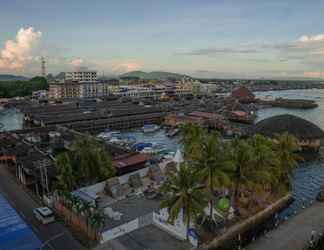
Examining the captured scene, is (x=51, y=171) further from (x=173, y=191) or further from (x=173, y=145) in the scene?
(x=173, y=145)

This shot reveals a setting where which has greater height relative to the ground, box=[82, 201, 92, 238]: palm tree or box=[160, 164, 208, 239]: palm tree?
box=[160, 164, 208, 239]: palm tree

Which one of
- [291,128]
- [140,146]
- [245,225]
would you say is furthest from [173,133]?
[245,225]

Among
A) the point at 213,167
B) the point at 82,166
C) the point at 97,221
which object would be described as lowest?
the point at 97,221

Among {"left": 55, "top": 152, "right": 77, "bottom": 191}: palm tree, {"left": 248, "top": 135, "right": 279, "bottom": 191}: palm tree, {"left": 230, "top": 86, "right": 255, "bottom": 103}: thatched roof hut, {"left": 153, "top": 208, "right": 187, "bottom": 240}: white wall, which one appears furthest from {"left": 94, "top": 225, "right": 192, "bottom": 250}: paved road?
{"left": 230, "top": 86, "right": 255, "bottom": 103}: thatched roof hut

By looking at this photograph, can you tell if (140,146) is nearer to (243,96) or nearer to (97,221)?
(97,221)

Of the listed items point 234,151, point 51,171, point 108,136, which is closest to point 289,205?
point 234,151

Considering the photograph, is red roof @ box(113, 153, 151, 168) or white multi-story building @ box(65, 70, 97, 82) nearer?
red roof @ box(113, 153, 151, 168)

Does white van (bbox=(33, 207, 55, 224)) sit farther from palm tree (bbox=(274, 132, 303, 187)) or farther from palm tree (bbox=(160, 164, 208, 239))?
palm tree (bbox=(274, 132, 303, 187))
